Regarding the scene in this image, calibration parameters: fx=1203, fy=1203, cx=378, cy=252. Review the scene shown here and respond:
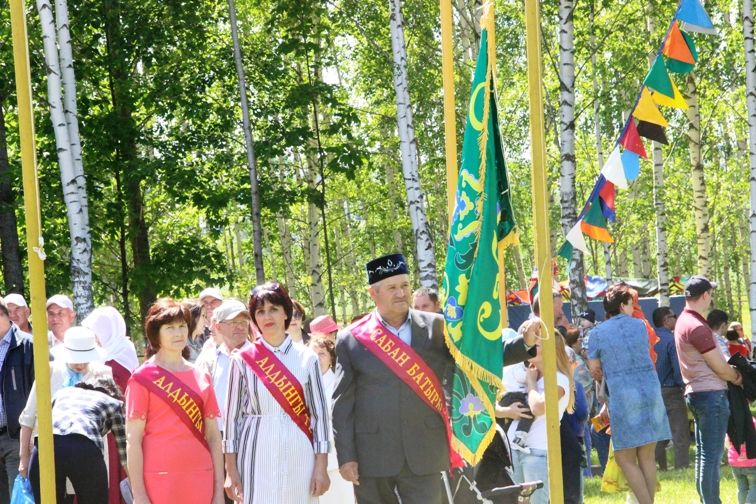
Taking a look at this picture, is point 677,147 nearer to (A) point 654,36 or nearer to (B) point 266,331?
(A) point 654,36

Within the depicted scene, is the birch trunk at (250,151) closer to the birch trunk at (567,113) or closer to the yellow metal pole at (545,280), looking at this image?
the birch trunk at (567,113)

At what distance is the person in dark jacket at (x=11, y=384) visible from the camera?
9500 millimetres

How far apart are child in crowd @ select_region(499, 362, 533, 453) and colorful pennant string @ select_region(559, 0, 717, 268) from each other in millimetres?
3356

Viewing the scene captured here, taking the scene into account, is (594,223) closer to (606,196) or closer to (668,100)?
(606,196)

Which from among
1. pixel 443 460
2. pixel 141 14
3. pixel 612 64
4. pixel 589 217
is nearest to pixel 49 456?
pixel 443 460

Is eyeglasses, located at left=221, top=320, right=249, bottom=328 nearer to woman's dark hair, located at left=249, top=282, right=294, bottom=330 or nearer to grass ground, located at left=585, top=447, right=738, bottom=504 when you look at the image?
woman's dark hair, located at left=249, top=282, right=294, bottom=330

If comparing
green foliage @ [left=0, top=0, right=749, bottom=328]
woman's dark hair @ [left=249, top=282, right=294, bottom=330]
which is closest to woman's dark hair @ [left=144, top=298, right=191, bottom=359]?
woman's dark hair @ [left=249, top=282, right=294, bottom=330]

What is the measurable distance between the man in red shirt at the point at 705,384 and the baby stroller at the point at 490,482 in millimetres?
2451

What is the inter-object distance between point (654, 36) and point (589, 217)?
15212mm

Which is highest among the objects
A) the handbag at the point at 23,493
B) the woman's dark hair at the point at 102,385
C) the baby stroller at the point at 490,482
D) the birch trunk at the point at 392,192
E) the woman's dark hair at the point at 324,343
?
the birch trunk at the point at 392,192

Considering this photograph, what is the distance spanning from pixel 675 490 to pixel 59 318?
595cm

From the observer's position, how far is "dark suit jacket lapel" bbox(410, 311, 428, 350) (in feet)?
21.9

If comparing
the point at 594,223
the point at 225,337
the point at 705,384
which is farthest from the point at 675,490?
the point at 225,337

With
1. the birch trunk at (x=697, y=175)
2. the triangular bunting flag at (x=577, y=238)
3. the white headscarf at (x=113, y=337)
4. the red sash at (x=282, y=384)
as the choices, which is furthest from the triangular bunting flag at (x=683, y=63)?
the birch trunk at (x=697, y=175)
